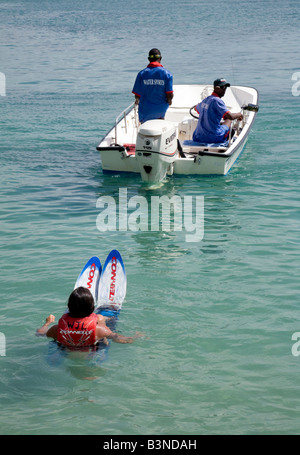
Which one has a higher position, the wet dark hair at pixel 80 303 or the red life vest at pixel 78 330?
the wet dark hair at pixel 80 303

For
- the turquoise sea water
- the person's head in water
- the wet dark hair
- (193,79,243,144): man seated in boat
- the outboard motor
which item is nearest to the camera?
the turquoise sea water

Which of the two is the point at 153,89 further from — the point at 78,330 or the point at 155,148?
the point at 78,330

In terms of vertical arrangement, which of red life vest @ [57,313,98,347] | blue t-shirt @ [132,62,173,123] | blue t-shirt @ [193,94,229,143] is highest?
blue t-shirt @ [132,62,173,123]

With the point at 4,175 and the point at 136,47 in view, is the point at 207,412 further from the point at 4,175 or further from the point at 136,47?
the point at 136,47

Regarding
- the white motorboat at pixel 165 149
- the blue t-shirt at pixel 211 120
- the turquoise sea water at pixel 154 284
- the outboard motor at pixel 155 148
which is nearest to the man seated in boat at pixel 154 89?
the white motorboat at pixel 165 149

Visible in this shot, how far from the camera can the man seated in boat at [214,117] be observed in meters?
11.4

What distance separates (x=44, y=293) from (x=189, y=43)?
24.0 metres

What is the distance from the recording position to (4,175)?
1202 cm

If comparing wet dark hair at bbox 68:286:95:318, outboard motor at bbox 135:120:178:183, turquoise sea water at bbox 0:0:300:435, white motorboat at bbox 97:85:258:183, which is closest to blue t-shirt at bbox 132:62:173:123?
white motorboat at bbox 97:85:258:183

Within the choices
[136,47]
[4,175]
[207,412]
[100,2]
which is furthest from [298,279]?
[100,2]

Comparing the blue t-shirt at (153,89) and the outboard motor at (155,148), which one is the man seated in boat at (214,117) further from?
the outboard motor at (155,148)

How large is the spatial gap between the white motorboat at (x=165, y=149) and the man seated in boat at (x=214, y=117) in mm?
142

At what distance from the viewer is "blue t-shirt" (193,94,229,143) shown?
450 inches

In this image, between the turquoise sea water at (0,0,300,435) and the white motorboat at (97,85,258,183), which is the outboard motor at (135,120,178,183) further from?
the turquoise sea water at (0,0,300,435)
